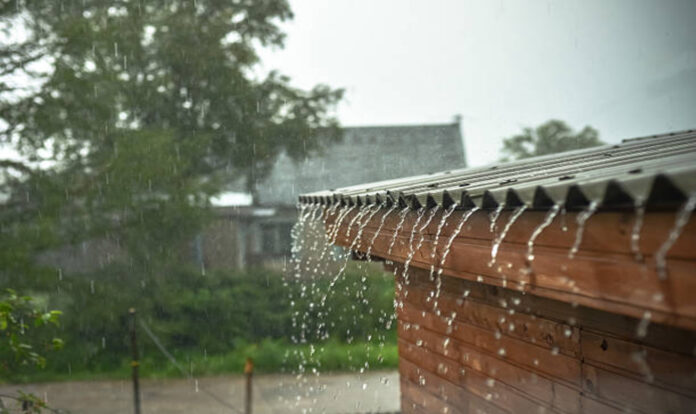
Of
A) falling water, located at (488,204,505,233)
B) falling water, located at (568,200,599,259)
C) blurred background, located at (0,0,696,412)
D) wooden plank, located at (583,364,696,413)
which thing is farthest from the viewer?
blurred background, located at (0,0,696,412)

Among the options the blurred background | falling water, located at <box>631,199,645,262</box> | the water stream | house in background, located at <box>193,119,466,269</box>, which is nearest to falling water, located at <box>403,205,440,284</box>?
the water stream

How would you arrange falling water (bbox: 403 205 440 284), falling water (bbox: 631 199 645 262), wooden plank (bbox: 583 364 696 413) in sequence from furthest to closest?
falling water (bbox: 403 205 440 284) < wooden plank (bbox: 583 364 696 413) < falling water (bbox: 631 199 645 262)

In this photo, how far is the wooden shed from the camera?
1.28m

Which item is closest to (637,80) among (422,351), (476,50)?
(476,50)

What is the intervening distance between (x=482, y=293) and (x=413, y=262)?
0.29m

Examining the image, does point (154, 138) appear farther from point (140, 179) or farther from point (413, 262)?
point (413, 262)

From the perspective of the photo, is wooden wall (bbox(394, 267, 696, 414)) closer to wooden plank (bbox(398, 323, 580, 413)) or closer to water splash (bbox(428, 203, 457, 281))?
wooden plank (bbox(398, 323, 580, 413))

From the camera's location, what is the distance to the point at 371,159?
65.7ft

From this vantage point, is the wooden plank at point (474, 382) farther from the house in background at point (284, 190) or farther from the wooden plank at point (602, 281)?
the house in background at point (284, 190)

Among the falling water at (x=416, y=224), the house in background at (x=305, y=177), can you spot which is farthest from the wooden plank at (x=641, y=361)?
the house in background at (x=305, y=177)

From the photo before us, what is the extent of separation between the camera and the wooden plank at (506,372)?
2137 mm

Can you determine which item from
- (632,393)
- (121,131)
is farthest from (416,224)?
(121,131)

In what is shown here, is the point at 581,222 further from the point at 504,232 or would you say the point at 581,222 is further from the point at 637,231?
the point at 504,232

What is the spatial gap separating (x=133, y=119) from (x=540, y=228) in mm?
12834
